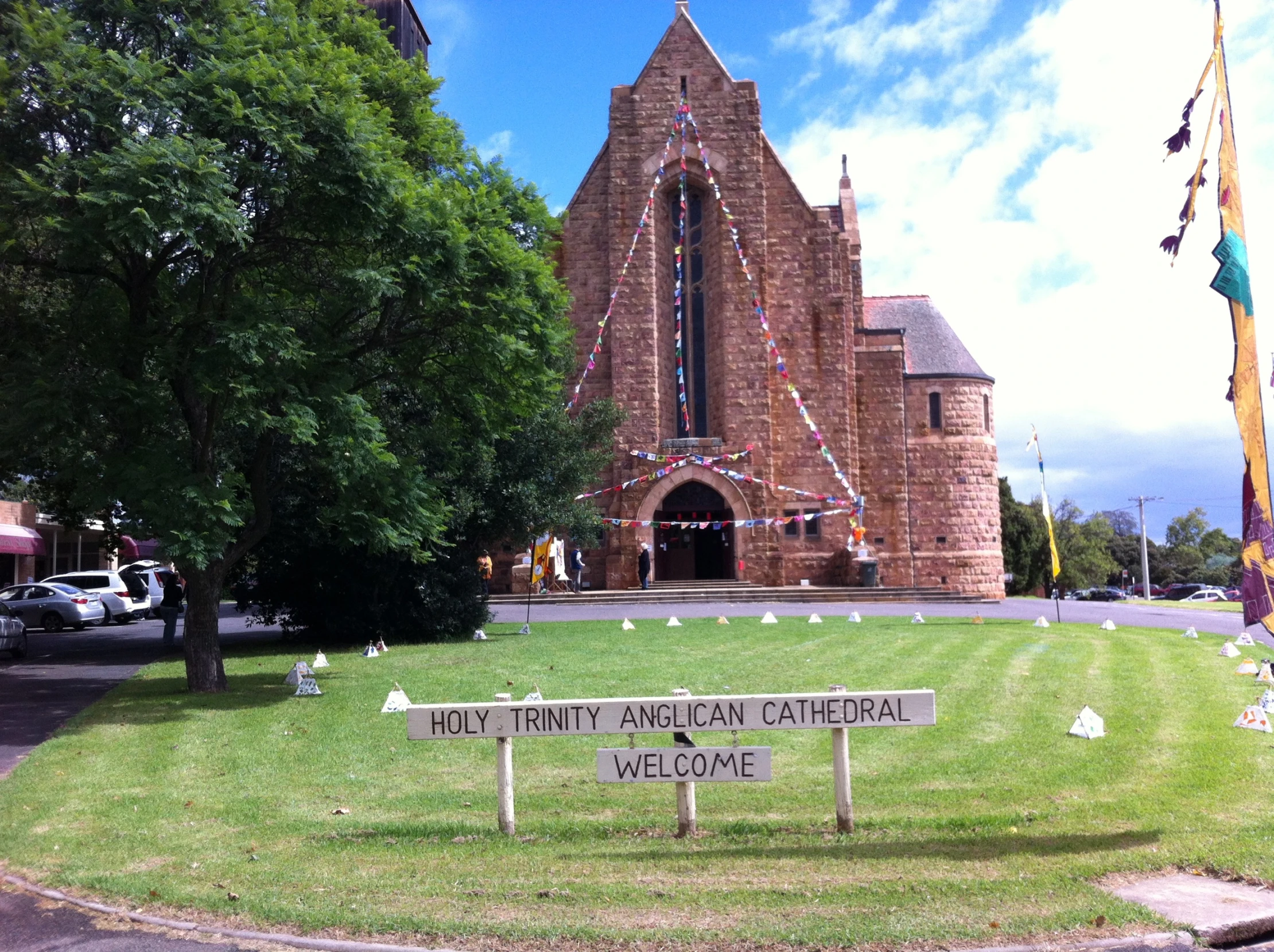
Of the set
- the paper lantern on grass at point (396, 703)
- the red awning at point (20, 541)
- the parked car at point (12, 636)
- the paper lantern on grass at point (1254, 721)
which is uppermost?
the red awning at point (20, 541)

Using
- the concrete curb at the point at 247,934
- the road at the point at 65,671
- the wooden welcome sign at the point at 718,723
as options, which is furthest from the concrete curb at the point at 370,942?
the road at the point at 65,671

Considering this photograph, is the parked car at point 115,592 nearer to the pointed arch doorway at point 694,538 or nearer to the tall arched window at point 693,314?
the pointed arch doorway at point 694,538

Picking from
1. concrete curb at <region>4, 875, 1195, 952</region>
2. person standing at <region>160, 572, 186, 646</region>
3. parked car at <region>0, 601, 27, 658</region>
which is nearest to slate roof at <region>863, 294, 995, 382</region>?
person standing at <region>160, 572, 186, 646</region>

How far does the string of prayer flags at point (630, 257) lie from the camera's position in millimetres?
38312

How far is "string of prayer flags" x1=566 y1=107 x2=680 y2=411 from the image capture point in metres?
38.3

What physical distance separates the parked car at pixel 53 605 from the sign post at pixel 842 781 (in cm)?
2837

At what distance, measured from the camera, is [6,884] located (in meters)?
6.43

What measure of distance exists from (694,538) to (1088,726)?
29.7 m

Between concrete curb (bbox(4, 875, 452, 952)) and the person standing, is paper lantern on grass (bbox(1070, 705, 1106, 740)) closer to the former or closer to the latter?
concrete curb (bbox(4, 875, 452, 952))

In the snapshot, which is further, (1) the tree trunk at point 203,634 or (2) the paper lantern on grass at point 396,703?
(1) the tree trunk at point 203,634

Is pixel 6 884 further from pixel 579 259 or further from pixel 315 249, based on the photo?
pixel 579 259

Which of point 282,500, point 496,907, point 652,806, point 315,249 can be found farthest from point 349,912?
point 282,500

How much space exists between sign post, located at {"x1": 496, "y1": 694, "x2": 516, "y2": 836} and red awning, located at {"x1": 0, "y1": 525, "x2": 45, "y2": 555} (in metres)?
38.0

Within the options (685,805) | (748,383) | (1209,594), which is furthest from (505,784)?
(1209,594)
